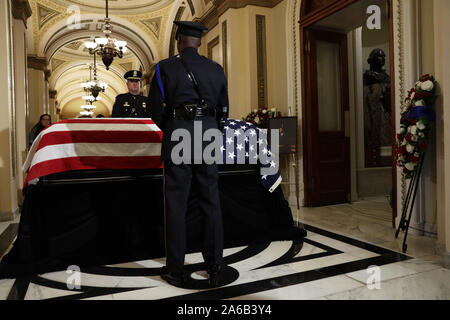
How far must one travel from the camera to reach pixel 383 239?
11.2 feet

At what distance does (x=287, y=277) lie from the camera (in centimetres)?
242

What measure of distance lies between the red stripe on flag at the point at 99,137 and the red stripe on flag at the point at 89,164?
0.48ft

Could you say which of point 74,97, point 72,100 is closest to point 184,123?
point 74,97

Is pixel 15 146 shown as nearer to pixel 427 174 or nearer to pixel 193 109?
pixel 193 109

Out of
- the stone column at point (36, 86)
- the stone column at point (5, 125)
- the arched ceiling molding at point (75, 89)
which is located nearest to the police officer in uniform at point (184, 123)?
the stone column at point (5, 125)

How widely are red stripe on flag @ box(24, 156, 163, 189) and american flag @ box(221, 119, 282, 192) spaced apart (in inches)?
26.5

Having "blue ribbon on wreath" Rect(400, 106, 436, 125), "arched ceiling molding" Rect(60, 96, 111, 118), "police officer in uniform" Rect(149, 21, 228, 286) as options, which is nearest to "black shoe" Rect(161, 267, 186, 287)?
"police officer in uniform" Rect(149, 21, 228, 286)

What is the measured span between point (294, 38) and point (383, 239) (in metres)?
3.58

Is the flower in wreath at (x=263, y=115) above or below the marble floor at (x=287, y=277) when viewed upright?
above

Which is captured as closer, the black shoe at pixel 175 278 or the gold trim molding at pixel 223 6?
the black shoe at pixel 175 278

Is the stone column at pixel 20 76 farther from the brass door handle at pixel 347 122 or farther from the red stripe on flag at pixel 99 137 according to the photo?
the brass door handle at pixel 347 122

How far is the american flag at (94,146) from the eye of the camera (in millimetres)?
2621

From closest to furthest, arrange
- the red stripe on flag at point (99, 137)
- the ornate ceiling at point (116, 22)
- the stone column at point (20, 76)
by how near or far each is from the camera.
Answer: the red stripe on flag at point (99, 137) → the stone column at point (20, 76) → the ornate ceiling at point (116, 22)

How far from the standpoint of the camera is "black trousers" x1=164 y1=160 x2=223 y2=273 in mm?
2211
